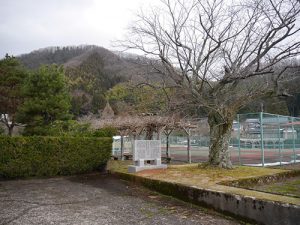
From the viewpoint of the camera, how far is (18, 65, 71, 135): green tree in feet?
52.4

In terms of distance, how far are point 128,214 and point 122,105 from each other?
13465 mm

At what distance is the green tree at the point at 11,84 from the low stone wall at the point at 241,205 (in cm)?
1284

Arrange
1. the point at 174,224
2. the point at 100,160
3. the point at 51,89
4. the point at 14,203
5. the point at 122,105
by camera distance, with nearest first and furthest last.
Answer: the point at 174,224 < the point at 14,203 < the point at 100,160 < the point at 51,89 < the point at 122,105

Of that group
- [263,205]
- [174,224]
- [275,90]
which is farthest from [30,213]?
[275,90]

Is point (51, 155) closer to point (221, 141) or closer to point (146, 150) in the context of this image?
point (146, 150)

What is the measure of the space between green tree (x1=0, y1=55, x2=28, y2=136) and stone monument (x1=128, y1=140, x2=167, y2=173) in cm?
957

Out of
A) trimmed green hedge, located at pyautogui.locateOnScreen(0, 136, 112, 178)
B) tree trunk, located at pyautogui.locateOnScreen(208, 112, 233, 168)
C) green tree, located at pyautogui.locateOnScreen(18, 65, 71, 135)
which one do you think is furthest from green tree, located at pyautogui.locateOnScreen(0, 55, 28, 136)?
tree trunk, located at pyautogui.locateOnScreen(208, 112, 233, 168)

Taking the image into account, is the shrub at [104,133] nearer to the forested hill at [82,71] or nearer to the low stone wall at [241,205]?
the low stone wall at [241,205]

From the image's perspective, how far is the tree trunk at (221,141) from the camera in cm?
1011

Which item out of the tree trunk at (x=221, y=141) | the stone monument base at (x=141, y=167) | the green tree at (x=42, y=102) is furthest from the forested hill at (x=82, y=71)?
the tree trunk at (x=221, y=141)

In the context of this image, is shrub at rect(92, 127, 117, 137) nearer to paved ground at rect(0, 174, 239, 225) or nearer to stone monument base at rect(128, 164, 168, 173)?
stone monument base at rect(128, 164, 168, 173)

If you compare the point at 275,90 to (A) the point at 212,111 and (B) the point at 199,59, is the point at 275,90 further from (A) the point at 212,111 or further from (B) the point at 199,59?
(B) the point at 199,59

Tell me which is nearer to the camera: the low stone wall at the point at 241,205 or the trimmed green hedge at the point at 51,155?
the low stone wall at the point at 241,205

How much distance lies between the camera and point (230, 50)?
34.5 feet
